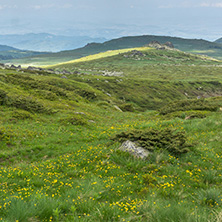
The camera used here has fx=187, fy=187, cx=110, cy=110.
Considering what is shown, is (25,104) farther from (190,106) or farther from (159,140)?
(190,106)

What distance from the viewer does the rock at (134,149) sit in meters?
10.9

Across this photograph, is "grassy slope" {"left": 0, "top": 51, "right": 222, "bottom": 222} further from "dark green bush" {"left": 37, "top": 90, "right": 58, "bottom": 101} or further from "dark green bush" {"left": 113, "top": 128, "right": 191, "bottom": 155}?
"dark green bush" {"left": 37, "top": 90, "right": 58, "bottom": 101}

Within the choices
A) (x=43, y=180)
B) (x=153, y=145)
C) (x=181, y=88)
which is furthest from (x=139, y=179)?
(x=181, y=88)

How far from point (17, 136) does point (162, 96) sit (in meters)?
86.2

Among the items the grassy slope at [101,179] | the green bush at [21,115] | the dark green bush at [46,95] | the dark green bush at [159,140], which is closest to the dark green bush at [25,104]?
the green bush at [21,115]

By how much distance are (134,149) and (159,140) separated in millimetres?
1963

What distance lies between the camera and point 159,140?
12.1 meters

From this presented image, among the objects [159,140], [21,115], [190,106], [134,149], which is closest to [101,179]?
[134,149]

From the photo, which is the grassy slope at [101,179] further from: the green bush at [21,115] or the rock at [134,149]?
the green bush at [21,115]

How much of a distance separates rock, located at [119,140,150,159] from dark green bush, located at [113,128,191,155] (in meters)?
0.36

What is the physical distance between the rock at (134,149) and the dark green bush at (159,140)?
36cm

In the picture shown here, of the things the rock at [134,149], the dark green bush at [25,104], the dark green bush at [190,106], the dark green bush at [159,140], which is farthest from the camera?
the dark green bush at [190,106]

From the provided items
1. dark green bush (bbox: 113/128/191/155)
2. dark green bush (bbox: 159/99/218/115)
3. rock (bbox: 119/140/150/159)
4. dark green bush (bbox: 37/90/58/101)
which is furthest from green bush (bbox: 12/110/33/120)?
dark green bush (bbox: 159/99/218/115)

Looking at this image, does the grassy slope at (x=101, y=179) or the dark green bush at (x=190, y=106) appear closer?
the grassy slope at (x=101, y=179)
